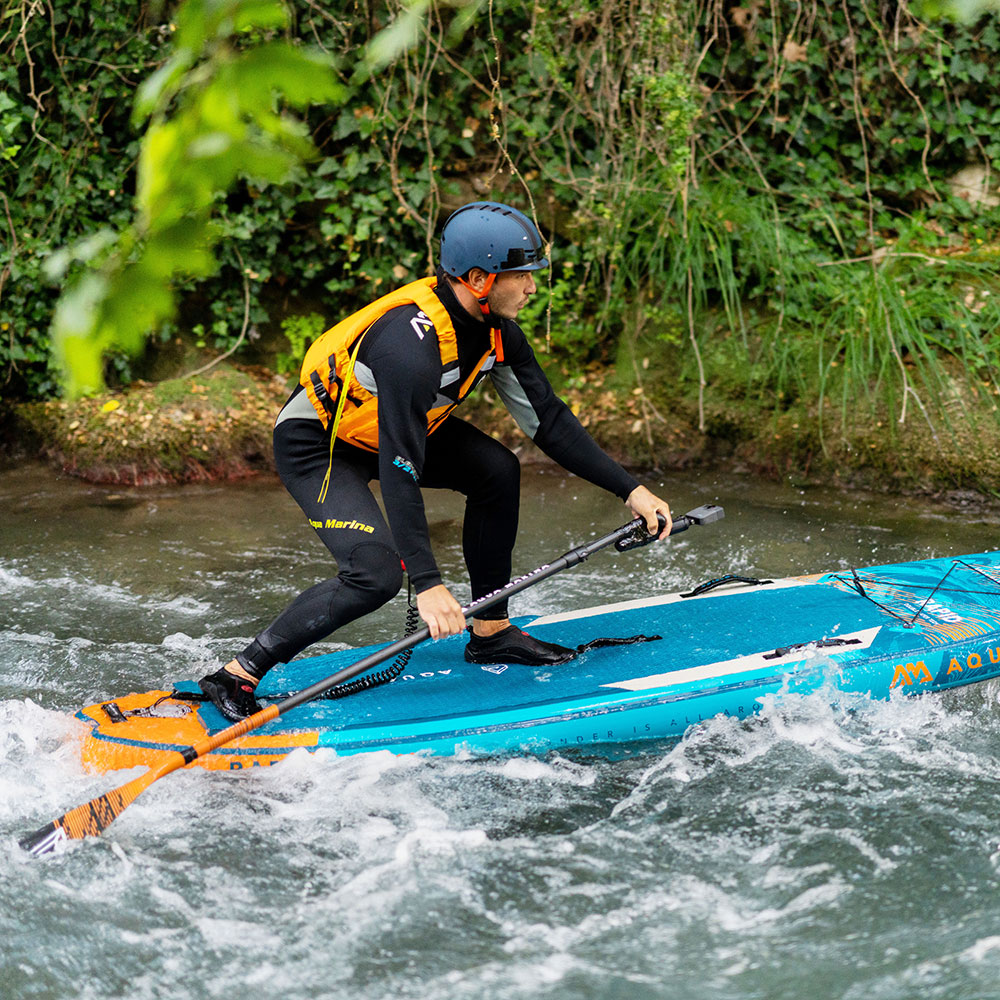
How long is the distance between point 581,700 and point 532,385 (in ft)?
3.12

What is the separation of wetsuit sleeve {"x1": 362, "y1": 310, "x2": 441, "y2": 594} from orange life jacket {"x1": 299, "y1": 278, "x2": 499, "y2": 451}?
94mm

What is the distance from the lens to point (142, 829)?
2760mm

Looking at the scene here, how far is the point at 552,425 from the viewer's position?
10.9 ft

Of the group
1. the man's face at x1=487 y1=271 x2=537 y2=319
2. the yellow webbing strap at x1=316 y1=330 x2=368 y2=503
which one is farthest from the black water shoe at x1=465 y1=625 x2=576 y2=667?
the man's face at x1=487 y1=271 x2=537 y2=319

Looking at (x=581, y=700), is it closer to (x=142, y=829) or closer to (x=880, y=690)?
(x=880, y=690)

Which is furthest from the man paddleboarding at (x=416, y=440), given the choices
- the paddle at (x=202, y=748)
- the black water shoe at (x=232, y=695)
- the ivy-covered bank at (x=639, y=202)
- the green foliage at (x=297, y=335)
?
the green foliage at (x=297, y=335)

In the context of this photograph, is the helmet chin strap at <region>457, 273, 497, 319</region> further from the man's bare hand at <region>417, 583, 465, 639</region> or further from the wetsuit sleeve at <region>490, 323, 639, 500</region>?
the man's bare hand at <region>417, 583, 465, 639</region>

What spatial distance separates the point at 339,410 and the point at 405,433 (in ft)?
0.93

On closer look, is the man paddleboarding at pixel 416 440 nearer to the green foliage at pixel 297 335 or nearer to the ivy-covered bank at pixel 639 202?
the ivy-covered bank at pixel 639 202

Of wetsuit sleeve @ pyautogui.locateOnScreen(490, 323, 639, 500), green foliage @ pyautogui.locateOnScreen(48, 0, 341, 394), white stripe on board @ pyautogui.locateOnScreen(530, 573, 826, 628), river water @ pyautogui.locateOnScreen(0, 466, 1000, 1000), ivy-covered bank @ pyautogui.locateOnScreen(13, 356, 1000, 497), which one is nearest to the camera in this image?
green foliage @ pyautogui.locateOnScreen(48, 0, 341, 394)

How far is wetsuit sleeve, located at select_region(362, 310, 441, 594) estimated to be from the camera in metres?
2.78

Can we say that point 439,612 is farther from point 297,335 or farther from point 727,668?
point 297,335

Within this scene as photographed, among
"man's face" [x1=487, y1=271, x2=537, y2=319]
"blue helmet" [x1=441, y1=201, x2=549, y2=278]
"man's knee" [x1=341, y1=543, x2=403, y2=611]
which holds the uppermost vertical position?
"blue helmet" [x1=441, y1=201, x2=549, y2=278]

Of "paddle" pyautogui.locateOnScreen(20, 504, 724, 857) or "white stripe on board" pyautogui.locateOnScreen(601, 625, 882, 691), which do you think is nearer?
"paddle" pyautogui.locateOnScreen(20, 504, 724, 857)
